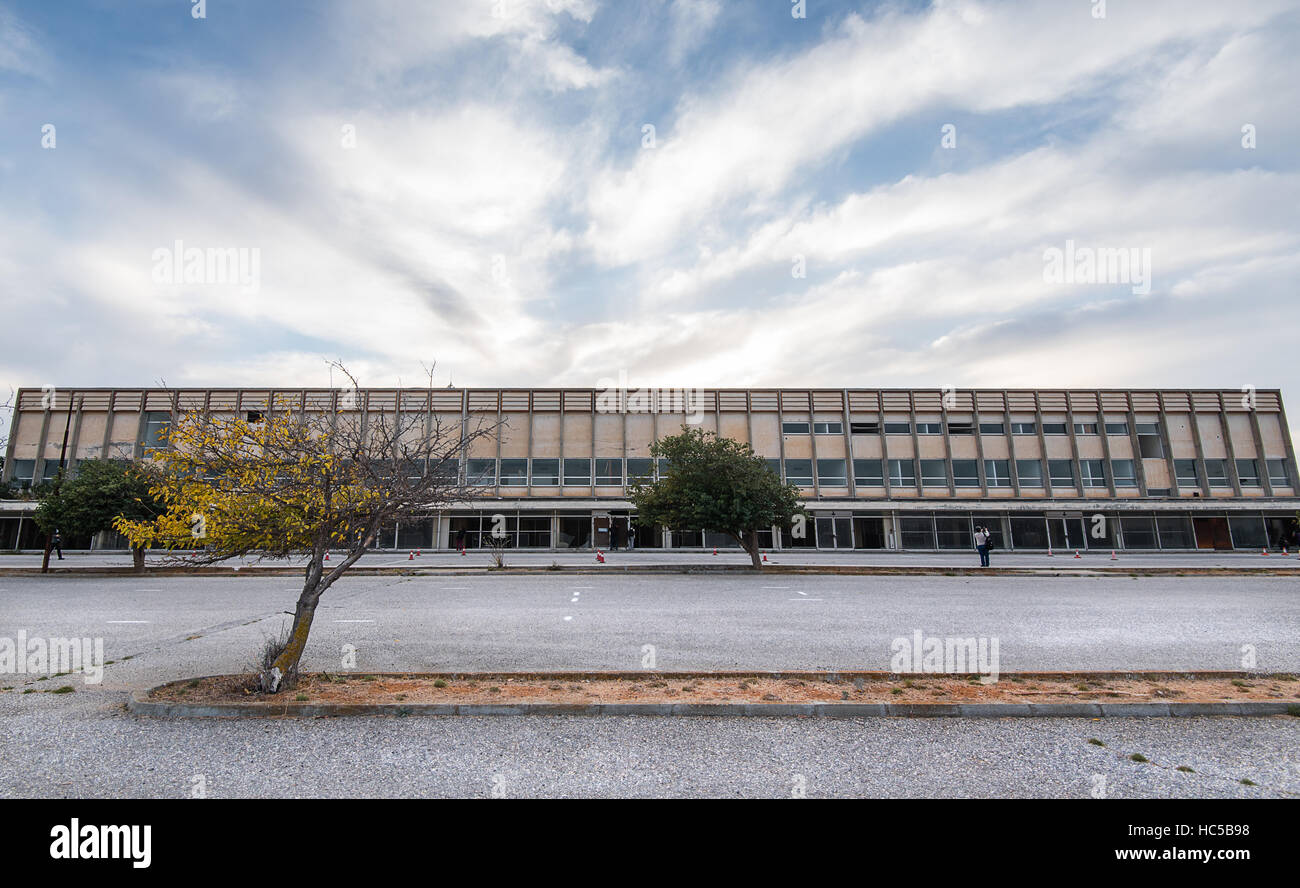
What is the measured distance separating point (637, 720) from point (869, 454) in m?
43.1

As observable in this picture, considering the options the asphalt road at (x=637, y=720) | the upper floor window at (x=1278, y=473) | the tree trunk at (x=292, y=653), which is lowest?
the asphalt road at (x=637, y=720)

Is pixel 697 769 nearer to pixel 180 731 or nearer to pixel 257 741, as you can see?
pixel 257 741

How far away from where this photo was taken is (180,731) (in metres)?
5.77

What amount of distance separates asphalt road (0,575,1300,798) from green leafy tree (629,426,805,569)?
6.74 metres

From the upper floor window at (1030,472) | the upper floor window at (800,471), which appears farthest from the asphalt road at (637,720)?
the upper floor window at (1030,472)

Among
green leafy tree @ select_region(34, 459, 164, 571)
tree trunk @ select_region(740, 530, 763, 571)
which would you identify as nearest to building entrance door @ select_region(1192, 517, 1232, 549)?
tree trunk @ select_region(740, 530, 763, 571)

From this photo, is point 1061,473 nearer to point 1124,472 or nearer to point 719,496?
point 1124,472

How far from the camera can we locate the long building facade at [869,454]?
42.4 metres

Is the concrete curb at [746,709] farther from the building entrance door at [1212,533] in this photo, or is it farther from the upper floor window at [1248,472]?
the upper floor window at [1248,472]

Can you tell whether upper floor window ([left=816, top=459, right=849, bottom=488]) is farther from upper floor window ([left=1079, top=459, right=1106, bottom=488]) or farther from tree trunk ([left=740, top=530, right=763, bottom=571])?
tree trunk ([left=740, top=530, right=763, bottom=571])

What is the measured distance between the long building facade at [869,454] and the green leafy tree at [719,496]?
55.1 ft

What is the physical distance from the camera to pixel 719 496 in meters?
25.0
